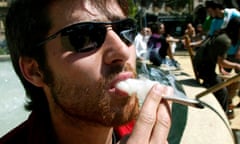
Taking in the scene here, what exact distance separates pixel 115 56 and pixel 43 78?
351 millimetres

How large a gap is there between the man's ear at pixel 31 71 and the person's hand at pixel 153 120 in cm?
61

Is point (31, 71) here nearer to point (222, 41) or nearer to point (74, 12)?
point (74, 12)

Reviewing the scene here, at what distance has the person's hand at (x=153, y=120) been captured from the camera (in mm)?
1314

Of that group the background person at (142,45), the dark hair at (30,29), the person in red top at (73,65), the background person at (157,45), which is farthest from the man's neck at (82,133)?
the background person at (157,45)

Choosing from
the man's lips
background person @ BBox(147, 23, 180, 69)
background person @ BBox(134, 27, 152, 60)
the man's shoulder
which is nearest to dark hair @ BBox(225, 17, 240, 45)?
the man's shoulder

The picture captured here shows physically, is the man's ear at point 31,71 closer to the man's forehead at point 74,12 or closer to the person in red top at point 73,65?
the person in red top at point 73,65

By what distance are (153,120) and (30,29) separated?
0.73 m

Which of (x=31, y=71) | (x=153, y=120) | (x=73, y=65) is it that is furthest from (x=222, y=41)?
(x=153, y=120)

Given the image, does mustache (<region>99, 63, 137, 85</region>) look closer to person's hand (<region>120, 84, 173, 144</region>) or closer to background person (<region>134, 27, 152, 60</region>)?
person's hand (<region>120, 84, 173, 144</region>)

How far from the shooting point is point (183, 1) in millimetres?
20656

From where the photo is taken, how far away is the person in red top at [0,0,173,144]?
1.60 m

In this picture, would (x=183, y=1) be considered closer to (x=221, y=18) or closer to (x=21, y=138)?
(x=221, y=18)

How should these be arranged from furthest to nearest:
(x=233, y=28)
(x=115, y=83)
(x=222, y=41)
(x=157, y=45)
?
(x=157, y=45) < (x=233, y=28) < (x=222, y=41) < (x=115, y=83)

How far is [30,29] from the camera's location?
1.77 m
